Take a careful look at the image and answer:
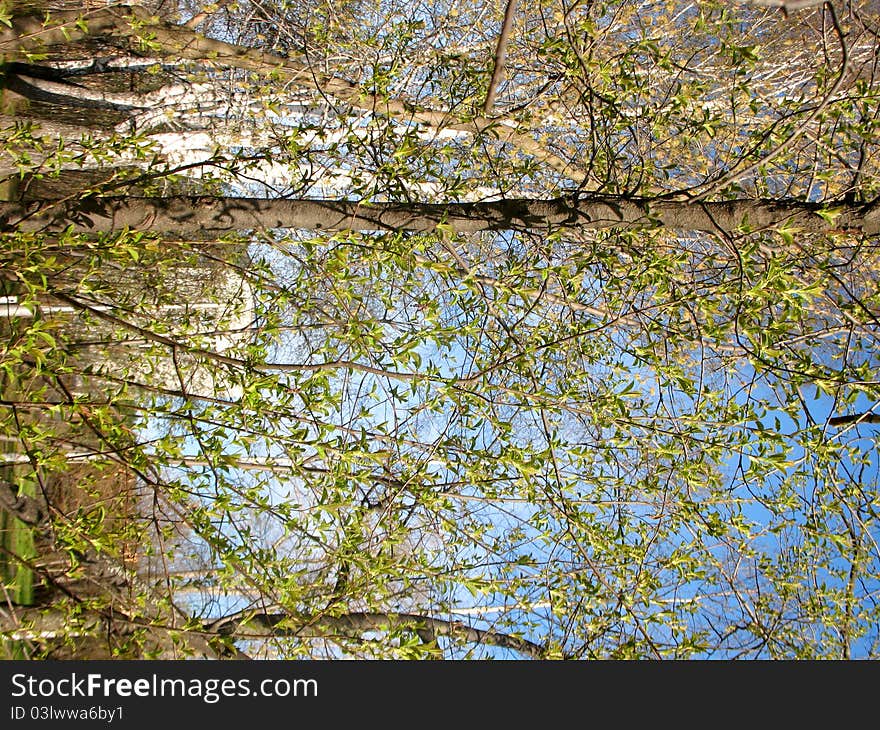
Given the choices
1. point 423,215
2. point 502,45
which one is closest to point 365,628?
point 423,215

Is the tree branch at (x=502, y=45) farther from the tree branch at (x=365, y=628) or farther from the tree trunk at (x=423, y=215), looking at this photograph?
the tree branch at (x=365, y=628)

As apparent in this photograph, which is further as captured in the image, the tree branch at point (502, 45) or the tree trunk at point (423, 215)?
the tree trunk at point (423, 215)

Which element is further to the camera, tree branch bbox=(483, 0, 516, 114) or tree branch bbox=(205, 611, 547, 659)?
tree branch bbox=(205, 611, 547, 659)

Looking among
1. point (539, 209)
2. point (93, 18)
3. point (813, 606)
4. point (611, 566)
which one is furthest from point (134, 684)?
point (93, 18)

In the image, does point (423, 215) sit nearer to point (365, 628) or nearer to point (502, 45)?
point (502, 45)


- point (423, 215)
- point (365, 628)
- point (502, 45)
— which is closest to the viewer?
point (502, 45)

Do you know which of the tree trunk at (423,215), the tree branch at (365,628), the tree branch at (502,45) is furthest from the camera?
the tree branch at (365,628)

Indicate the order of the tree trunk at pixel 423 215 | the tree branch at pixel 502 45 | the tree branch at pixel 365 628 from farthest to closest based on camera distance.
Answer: the tree branch at pixel 365 628 → the tree trunk at pixel 423 215 → the tree branch at pixel 502 45

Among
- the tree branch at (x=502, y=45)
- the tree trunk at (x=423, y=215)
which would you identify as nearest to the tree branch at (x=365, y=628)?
the tree trunk at (x=423, y=215)

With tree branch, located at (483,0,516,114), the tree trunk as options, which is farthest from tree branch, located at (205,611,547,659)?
tree branch, located at (483,0,516,114)

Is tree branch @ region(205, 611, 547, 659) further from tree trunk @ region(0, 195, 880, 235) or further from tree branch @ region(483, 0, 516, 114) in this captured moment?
tree branch @ region(483, 0, 516, 114)

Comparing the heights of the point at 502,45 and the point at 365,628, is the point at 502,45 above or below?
above

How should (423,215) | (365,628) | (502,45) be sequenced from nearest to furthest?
(502,45) → (423,215) → (365,628)

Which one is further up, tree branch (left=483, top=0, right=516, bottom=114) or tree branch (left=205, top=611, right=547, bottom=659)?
tree branch (left=483, top=0, right=516, bottom=114)
